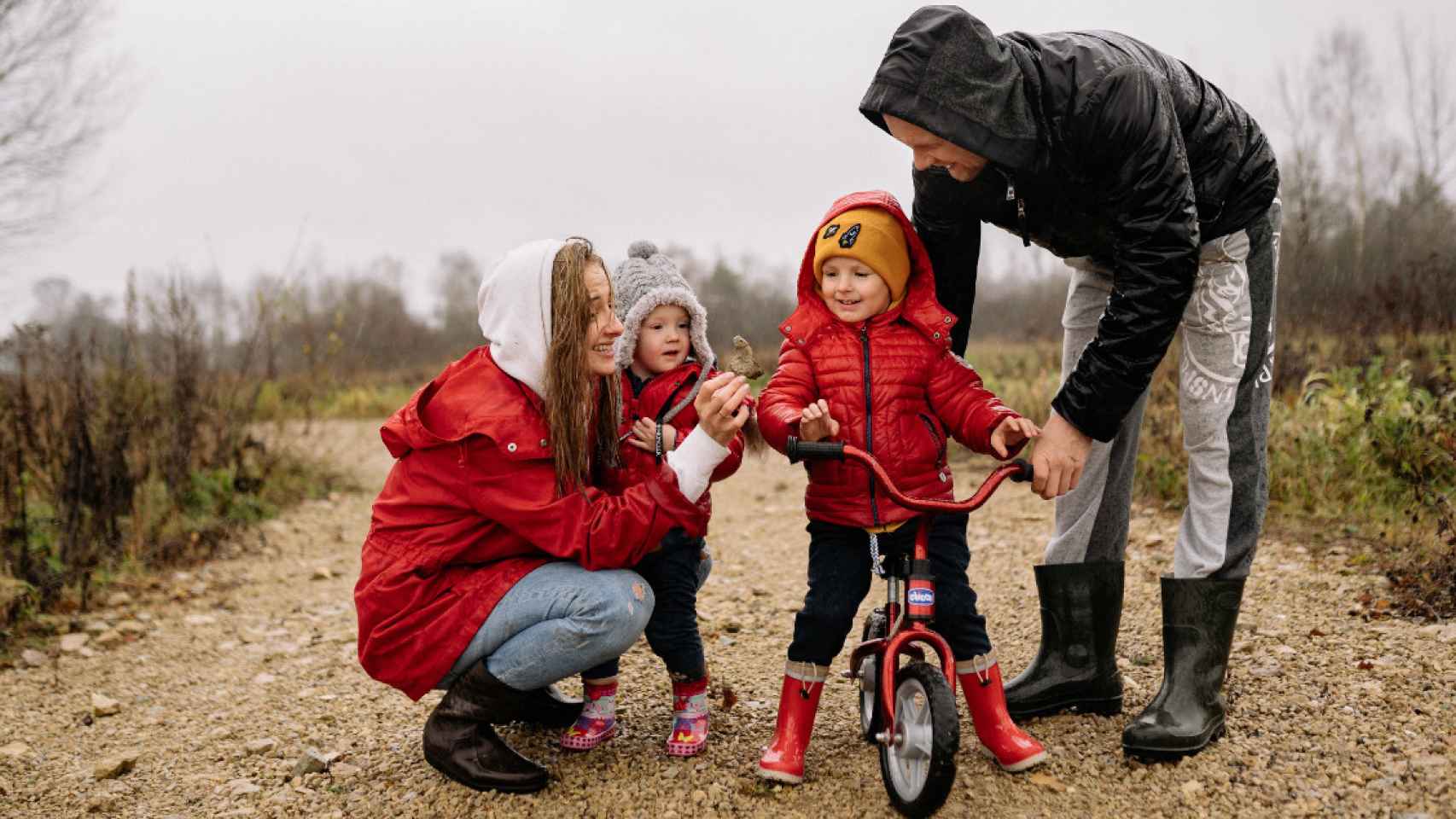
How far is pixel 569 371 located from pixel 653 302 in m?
0.51

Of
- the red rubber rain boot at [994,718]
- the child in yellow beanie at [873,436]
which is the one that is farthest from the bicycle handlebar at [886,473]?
the red rubber rain boot at [994,718]

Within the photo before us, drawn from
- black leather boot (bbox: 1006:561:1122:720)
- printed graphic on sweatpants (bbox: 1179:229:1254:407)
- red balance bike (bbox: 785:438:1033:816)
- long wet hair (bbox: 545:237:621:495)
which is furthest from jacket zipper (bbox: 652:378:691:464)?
printed graphic on sweatpants (bbox: 1179:229:1254:407)

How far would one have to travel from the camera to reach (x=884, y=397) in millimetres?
2914

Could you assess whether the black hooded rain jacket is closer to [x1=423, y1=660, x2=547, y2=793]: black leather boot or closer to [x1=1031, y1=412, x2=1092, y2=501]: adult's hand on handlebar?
[x1=1031, y1=412, x2=1092, y2=501]: adult's hand on handlebar

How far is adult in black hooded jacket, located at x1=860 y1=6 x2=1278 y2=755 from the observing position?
2570 millimetres

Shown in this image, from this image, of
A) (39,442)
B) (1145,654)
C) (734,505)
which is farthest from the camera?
(734,505)

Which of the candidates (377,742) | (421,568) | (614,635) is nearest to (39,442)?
(377,742)

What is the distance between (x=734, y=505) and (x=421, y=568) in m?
5.14

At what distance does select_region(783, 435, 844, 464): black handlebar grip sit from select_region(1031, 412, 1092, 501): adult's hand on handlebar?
513mm

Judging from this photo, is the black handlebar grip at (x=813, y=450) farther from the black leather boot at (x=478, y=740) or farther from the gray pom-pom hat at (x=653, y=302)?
the black leather boot at (x=478, y=740)

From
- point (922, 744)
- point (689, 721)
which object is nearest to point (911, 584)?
point (922, 744)

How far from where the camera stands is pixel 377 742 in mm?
3588

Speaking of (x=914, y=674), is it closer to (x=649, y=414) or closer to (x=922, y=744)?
(x=922, y=744)

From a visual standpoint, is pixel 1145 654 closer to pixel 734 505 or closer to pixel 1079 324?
pixel 1079 324
